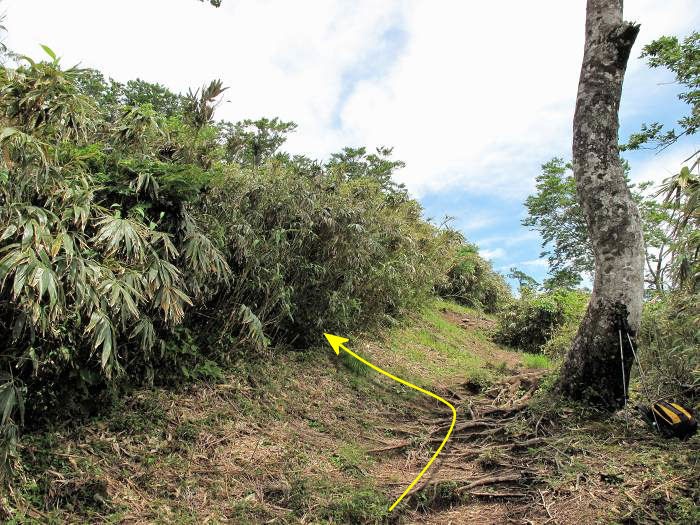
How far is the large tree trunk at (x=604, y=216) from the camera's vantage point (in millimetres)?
3781

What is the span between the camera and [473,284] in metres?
14.4

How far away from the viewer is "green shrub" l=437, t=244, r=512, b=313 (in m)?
13.8

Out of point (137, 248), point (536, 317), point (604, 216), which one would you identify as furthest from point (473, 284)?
point (137, 248)

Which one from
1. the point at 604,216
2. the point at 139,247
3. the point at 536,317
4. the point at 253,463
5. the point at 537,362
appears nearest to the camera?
the point at 139,247

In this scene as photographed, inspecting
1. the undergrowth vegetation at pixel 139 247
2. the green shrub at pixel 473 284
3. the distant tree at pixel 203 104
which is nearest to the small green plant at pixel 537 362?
the undergrowth vegetation at pixel 139 247

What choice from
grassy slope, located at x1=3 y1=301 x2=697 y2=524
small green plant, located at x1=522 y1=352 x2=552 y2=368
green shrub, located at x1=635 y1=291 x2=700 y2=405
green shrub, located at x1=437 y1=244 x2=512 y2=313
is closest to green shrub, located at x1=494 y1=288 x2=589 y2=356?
small green plant, located at x1=522 y1=352 x2=552 y2=368

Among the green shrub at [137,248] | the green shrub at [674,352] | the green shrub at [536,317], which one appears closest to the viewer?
the green shrub at [137,248]

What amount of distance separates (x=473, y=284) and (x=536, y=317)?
4.30m

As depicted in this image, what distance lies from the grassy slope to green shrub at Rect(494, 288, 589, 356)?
639 cm

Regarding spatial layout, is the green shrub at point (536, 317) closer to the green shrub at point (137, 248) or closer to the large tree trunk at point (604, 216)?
the large tree trunk at point (604, 216)

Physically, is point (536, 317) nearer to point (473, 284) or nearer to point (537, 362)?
point (537, 362)

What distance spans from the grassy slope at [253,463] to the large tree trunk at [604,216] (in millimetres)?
528

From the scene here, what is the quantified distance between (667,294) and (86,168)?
5.88 metres

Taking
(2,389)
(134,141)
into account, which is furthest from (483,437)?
(134,141)
